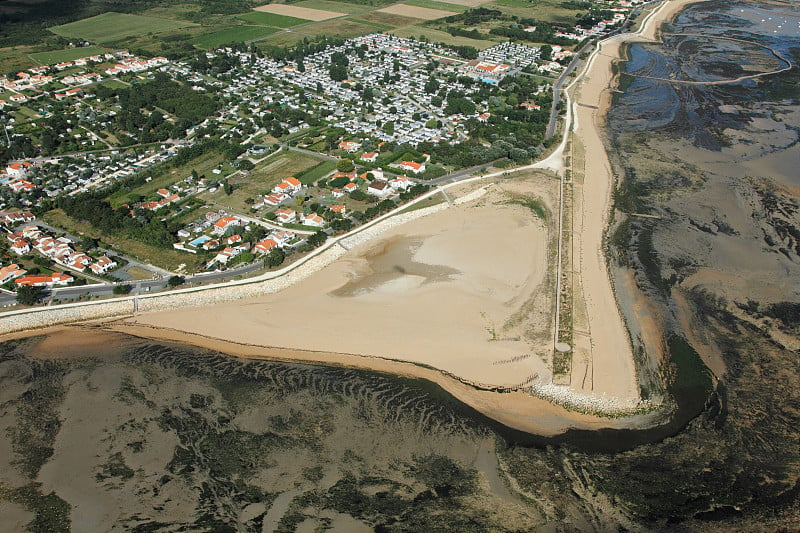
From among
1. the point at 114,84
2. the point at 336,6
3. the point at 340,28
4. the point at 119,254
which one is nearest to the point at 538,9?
the point at 336,6

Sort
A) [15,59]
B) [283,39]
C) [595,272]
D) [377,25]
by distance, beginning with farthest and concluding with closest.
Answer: [377,25] < [283,39] < [15,59] < [595,272]

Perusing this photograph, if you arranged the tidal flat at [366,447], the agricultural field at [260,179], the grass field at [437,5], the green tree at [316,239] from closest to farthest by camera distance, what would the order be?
1. the tidal flat at [366,447]
2. the green tree at [316,239]
3. the agricultural field at [260,179]
4. the grass field at [437,5]

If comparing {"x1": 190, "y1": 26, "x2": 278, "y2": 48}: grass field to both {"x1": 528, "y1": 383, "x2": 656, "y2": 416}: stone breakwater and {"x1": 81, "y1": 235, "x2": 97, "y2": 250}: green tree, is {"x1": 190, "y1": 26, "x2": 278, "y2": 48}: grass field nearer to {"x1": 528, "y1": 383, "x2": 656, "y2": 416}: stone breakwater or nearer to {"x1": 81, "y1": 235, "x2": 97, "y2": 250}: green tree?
{"x1": 81, "y1": 235, "x2": 97, "y2": 250}: green tree

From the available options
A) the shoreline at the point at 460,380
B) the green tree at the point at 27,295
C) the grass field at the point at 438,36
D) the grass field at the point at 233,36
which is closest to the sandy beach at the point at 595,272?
the shoreline at the point at 460,380

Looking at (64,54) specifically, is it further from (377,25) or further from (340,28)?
(377,25)

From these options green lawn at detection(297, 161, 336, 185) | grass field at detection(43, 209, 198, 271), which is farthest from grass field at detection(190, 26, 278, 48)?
grass field at detection(43, 209, 198, 271)

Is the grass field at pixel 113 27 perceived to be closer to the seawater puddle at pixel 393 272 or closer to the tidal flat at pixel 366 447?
the seawater puddle at pixel 393 272
